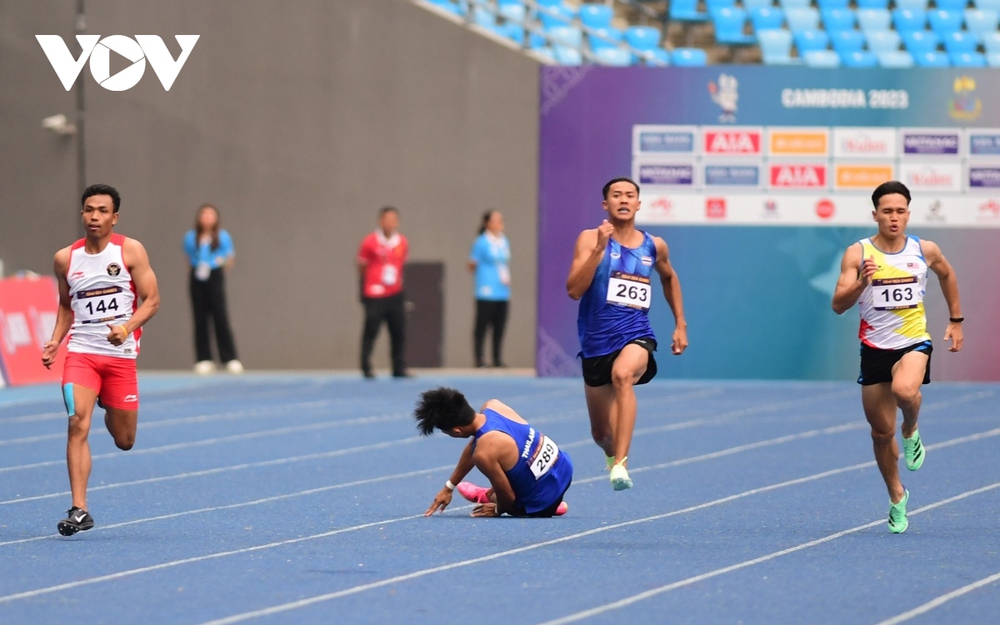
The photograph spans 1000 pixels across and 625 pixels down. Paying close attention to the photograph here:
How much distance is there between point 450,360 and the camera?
20656mm

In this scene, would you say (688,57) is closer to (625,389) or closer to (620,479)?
(625,389)

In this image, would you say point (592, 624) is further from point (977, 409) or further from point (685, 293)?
point (685, 293)

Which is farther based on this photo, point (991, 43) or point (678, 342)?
point (991, 43)

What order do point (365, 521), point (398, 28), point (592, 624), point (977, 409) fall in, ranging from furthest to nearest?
point (398, 28) < point (977, 409) < point (365, 521) < point (592, 624)

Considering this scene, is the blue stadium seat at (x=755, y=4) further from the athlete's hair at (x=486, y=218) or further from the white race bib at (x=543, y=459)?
the white race bib at (x=543, y=459)

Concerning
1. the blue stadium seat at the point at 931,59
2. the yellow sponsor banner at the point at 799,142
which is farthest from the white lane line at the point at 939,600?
the blue stadium seat at the point at 931,59

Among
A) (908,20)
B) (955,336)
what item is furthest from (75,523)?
(908,20)

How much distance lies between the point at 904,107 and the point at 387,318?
264 inches

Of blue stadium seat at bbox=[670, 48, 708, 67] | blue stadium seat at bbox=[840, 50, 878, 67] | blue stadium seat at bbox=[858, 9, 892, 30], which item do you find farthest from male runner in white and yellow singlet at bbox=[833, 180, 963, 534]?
blue stadium seat at bbox=[858, 9, 892, 30]

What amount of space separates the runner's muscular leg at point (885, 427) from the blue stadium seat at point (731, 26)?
14686 mm

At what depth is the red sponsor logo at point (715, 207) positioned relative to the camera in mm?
18938

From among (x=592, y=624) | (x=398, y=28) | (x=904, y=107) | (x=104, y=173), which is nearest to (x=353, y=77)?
(x=398, y=28)

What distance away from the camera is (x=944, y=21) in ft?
76.4

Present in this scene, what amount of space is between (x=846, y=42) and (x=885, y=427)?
15321 mm
